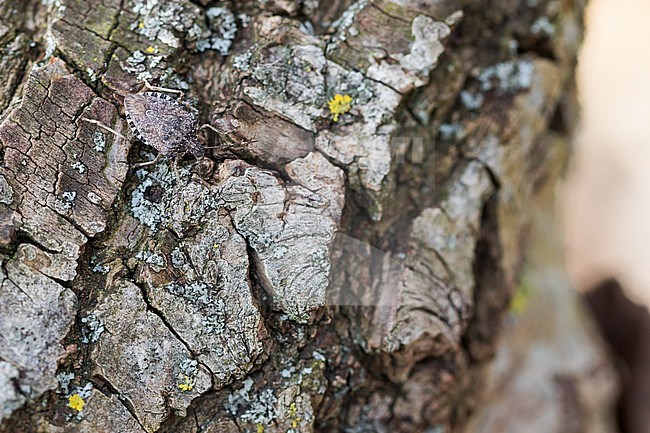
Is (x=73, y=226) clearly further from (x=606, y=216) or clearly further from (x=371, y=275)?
(x=606, y=216)

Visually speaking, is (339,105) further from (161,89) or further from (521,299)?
(521,299)

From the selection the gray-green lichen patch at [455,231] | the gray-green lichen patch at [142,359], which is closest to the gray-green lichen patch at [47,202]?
the gray-green lichen patch at [142,359]

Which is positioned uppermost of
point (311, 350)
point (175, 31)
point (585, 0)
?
point (585, 0)

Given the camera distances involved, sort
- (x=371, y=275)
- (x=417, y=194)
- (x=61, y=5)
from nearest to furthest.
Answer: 1. (x=61, y=5)
2. (x=371, y=275)
3. (x=417, y=194)

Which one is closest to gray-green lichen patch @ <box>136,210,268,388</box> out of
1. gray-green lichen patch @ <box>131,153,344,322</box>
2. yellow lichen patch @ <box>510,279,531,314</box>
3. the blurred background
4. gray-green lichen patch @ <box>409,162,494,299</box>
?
gray-green lichen patch @ <box>131,153,344,322</box>

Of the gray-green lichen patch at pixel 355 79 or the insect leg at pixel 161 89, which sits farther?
the gray-green lichen patch at pixel 355 79

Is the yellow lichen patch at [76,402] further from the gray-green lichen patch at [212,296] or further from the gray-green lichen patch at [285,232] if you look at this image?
the gray-green lichen patch at [285,232]

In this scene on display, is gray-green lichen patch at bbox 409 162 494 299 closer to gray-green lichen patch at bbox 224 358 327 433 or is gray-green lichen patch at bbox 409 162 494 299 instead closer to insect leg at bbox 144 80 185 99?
gray-green lichen patch at bbox 224 358 327 433

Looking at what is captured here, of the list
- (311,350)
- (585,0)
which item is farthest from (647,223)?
(311,350)
